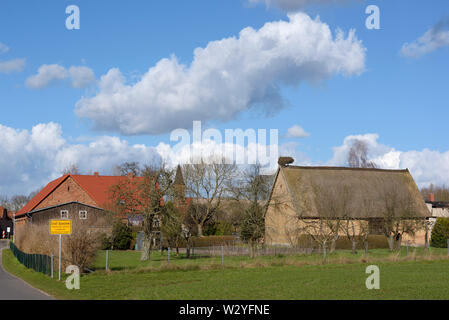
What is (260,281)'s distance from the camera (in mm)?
23156

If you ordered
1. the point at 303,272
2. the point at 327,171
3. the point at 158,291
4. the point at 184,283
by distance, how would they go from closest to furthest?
the point at 158,291 → the point at 184,283 → the point at 303,272 → the point at 327,171

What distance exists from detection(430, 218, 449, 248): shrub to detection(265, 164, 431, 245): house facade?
1695mm

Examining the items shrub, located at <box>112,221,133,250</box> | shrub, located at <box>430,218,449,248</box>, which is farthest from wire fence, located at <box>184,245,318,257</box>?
shrub, located at <box>430,218,449,248</box>

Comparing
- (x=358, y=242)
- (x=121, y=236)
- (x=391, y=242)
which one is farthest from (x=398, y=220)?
(x=121, y=236)

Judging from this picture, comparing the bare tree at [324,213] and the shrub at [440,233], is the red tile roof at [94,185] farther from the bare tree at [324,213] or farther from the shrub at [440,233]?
the shrub at [440,233]

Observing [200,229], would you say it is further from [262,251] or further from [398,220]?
[262,251]

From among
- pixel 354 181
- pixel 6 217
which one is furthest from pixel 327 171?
pixel 6 217

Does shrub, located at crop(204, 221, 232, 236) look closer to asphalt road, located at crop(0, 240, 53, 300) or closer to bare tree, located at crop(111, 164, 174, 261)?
bare tree, located at crop(111, 164, 174, 261)

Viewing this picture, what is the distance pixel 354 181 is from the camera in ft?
203

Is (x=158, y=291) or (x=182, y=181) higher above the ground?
(x=182, y=181)

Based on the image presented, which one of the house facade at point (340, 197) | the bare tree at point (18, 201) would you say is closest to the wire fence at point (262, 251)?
the house facade at point (340, 197)

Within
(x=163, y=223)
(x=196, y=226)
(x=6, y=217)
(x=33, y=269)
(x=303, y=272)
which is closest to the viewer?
(x=303, y=272)
